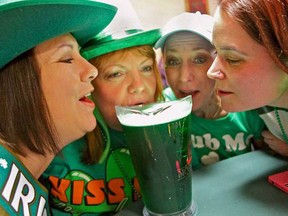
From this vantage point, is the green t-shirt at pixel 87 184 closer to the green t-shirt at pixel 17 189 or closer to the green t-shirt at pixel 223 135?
→ the green t-shirt at pixel 17 189

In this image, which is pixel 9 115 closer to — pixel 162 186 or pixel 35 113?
pixel 35 113

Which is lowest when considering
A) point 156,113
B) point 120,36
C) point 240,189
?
point 240,189

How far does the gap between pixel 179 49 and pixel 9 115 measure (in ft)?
1.47

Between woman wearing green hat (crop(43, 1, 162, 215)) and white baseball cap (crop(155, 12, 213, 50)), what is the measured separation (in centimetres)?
4

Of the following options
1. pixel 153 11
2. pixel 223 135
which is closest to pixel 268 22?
pixel 223 135

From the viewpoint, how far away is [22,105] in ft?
2.12

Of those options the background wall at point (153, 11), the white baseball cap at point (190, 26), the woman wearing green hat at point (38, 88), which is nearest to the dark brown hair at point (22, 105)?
the woman wearing green hat at point (38, 88)

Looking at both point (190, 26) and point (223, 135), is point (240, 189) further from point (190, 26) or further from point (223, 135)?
point (190, 26)

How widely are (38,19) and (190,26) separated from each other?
420 mm

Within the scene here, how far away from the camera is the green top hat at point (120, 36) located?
757mm

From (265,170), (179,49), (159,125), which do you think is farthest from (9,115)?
(265,170)

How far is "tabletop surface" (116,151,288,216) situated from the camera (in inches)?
24.0

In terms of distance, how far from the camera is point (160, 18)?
1269 mm

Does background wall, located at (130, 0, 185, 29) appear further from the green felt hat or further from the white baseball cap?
the green felt hat
